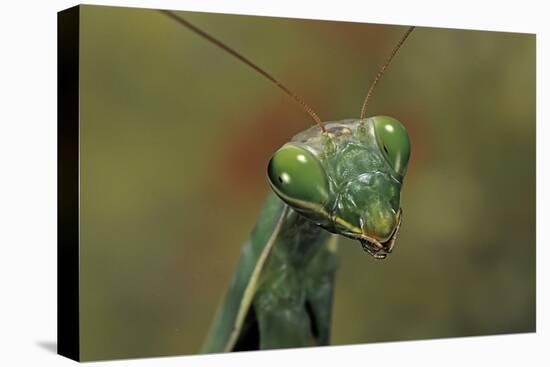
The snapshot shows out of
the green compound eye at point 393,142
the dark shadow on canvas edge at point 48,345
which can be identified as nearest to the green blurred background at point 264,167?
the dark shadow on canvas edge at point 48,345

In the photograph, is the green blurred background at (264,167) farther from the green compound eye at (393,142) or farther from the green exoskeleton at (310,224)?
the green compound eye at (393,142)

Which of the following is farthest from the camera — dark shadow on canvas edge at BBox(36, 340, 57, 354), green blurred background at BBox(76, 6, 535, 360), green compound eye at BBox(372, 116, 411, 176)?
dark shadow on canvas edge at BBox(36, 340, 57, 354)

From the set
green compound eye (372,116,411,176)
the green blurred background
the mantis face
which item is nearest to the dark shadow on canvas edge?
the green blurred background

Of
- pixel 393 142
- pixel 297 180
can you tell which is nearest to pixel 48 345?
pixel 297 180

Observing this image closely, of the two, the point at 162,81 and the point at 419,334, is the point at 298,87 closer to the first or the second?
the point at 162,81

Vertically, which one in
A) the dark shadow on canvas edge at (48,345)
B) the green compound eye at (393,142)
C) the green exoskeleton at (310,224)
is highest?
the green compound eye at (393,142)

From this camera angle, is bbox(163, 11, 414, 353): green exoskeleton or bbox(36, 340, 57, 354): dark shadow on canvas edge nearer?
bbox(163, 11, 414, 353): green exoskeleton

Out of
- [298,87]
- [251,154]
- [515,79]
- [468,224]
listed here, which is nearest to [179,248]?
[251,154]

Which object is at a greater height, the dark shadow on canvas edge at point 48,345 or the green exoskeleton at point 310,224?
the green exoskeleton at point 310,224

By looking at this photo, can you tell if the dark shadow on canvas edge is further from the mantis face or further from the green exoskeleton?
the mantis face
